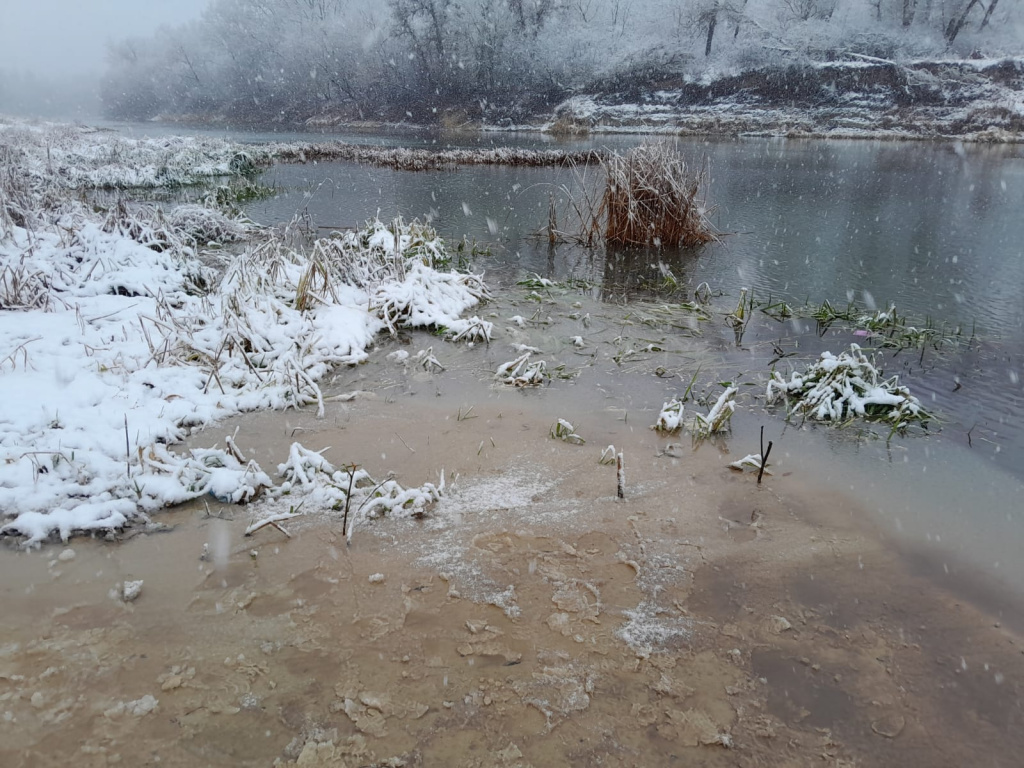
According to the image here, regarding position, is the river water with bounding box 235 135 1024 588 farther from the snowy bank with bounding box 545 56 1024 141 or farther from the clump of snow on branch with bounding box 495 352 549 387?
the snowy bank with bounding box 545 56 1024 141

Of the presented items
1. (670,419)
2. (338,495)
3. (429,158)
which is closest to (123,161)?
(429,158)

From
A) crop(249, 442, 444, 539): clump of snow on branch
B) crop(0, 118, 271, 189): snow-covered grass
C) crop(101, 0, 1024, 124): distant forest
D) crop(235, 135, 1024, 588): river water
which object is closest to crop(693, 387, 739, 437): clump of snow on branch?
crop(235, 135, 1024, 588): river water

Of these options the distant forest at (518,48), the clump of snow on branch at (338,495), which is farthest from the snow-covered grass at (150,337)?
the distant forest at (518,48)

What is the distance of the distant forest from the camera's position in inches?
1858

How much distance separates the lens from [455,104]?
51625 millimetres

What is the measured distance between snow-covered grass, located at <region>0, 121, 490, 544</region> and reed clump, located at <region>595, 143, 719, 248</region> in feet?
10.2

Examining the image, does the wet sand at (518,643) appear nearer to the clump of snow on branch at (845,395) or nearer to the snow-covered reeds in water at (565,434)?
the snow-covered reeds in water at (565,434)

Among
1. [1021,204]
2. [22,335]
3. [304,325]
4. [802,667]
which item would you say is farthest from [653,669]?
[1021,204]

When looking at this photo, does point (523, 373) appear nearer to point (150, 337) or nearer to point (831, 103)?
point (150, 337)

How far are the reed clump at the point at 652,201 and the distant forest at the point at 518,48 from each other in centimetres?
4116

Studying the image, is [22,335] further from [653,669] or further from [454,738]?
[653,669]

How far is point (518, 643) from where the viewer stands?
236cm

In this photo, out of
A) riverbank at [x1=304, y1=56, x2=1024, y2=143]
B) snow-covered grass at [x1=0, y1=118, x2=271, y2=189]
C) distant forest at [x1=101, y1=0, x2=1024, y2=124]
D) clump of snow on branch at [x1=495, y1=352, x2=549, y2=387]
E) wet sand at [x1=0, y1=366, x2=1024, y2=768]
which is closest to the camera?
wet sand at [x1=0, y1=366, x2=1024, y2=768]

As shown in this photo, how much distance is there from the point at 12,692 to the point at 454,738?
1550 mm
